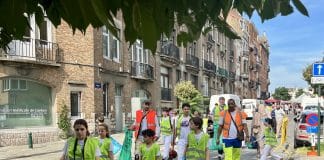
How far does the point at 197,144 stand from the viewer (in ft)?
28.7

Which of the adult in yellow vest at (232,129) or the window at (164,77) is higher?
the window at (164,77)

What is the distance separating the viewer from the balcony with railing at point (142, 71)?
3209 cm

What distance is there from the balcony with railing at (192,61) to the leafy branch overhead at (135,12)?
42744mm

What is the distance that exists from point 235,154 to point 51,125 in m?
14.4

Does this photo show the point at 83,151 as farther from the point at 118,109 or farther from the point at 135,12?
the point at 118,109

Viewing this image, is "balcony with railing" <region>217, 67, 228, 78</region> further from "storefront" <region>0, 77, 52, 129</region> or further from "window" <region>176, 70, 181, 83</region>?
"storefront" <region>0, 77, 52, 129</region>

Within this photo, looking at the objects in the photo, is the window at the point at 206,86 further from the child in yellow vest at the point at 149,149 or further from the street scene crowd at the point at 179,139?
the child in yellow vest at the point at 149,149

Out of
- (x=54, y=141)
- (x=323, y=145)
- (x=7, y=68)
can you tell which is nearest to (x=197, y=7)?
(x=323, y=145)

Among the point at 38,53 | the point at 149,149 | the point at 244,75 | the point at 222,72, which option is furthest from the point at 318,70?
the point at 244,75

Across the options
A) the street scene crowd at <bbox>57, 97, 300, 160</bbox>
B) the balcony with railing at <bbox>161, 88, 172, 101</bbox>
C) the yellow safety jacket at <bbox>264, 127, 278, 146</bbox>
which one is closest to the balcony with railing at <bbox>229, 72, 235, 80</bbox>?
the balcony with railing at <bbox>161, 88, 172, 101</bbox>

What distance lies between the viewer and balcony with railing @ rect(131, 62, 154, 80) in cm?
3209

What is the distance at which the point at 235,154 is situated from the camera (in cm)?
1083

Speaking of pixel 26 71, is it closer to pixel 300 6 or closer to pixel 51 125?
pixel 51 125

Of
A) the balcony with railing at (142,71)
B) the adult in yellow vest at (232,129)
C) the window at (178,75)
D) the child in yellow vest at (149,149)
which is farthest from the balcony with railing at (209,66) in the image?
the child in yellow vest at (149,149)
